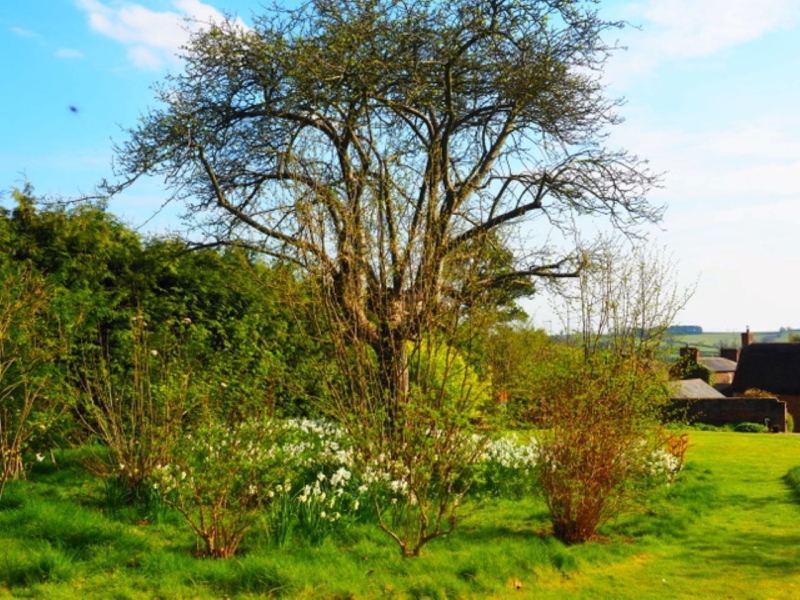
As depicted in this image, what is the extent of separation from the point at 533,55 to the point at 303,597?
877 cm

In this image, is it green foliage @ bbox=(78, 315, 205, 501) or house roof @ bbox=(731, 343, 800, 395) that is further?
house roof @ bbox=(731, 343, 800, 395)

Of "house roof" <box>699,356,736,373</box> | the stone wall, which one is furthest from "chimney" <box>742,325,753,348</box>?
the stone wall

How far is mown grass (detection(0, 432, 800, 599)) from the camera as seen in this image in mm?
6066

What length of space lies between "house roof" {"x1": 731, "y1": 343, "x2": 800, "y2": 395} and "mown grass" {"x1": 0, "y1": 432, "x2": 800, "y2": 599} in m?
37.7

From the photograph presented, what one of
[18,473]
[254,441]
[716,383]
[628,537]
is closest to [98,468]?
[18,473]

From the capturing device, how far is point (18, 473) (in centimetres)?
914

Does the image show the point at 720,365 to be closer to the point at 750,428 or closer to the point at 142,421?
the point at 750,428

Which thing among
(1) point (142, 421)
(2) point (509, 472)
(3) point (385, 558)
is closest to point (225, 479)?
(3) point (385, 558)

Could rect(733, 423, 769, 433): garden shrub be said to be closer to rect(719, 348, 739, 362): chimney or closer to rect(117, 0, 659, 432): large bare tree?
rect(117, 0, 659, 432): large bare tree

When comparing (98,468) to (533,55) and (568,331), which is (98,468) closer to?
(568,331)

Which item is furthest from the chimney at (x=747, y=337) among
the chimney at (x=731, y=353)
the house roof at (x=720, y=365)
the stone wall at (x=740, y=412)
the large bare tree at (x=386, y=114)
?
the large bare tree at (x=386, y=114)

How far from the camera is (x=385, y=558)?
686 cm

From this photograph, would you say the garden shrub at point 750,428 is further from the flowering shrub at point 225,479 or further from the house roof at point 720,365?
the house roof at point 720,365

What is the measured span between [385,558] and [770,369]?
43641 mm
